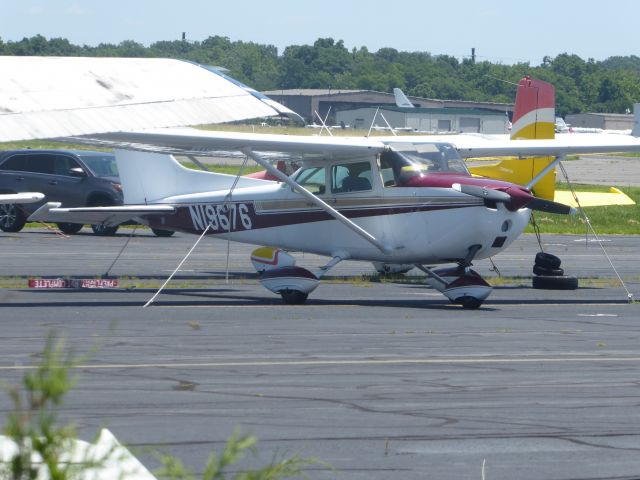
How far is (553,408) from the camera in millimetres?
8578

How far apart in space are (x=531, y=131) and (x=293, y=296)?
23.9ft

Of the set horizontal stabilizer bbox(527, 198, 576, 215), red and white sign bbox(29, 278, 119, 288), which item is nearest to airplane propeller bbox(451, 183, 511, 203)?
horizontal stabilizer bbox(527, 198, 576, 215)

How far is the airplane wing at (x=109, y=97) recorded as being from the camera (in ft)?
13.2

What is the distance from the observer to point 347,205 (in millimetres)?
16266

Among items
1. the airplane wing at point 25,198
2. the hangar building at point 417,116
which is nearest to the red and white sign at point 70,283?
the airplane wing at point 25,198

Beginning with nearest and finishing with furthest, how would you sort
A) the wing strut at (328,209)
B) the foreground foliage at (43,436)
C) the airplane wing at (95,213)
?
the foreground foliage at (43,436) < the wing strut at (328,209) < the airplane wing at (95,213)

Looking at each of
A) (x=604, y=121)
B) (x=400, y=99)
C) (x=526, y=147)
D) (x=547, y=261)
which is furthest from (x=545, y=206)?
(x=604, y=121)

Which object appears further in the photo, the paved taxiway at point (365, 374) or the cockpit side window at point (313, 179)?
the cockpit side window at point (313, 179)

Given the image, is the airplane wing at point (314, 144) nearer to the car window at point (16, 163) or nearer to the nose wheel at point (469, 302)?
the nose wheel at point (469, 302)

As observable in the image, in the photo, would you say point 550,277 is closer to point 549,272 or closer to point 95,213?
point 549,272

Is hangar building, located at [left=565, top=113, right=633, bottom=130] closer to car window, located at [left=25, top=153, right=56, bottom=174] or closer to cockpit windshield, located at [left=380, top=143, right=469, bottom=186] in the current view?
car window, located at [left=25, top=153, right=56, bottom=174]

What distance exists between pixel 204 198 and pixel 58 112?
13418 millimetres

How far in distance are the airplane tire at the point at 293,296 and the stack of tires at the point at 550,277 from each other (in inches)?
171

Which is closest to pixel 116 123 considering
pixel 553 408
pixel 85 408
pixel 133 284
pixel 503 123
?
pixel 85 408
